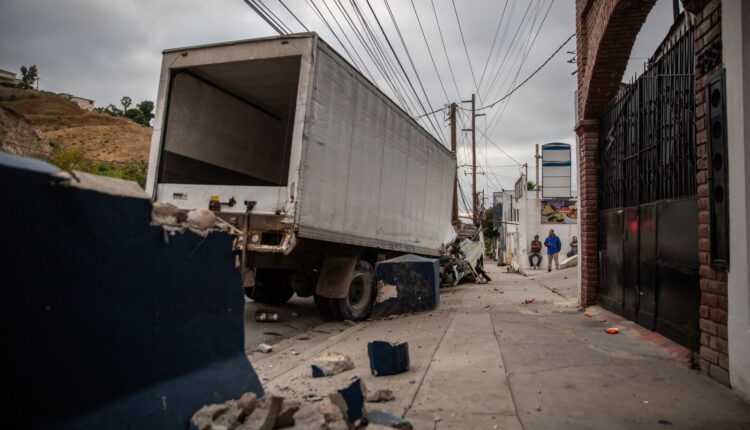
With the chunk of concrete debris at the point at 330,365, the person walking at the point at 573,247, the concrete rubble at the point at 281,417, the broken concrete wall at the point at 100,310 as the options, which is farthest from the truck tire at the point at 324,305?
the person walking at the point at 573,247

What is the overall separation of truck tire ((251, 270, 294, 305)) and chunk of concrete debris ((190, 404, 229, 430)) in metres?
6.72

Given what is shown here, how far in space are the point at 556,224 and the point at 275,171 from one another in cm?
2279

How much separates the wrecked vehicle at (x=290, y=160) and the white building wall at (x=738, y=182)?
465 cm

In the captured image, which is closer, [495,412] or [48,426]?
[48,426]

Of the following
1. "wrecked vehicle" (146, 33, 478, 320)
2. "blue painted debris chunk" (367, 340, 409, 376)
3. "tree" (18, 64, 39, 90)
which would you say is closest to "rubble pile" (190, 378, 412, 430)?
"blue painted debris chunk" (367, 340, 409, 376)

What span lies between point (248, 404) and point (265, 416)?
159 mm

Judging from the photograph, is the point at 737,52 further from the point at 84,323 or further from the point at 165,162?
the point at 165,162

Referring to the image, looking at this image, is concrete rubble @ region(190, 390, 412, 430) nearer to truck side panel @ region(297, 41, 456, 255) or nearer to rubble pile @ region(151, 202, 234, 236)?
rubble pile @ region(151, 202, 234, 236)

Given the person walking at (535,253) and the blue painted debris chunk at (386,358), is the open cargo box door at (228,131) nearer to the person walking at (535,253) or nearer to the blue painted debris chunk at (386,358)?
the blue painted debris chunk at (386,358)

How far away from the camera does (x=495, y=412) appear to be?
3229 millimetres

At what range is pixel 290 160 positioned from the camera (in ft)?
21.4

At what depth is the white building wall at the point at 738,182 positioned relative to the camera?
333cm

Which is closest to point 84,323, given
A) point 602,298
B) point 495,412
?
point 495,412

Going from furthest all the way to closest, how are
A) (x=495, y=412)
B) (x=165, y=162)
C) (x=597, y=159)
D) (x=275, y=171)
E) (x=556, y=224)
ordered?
(x=556, y=224), (x=275, y=171), (x=597, y=159), (x=165, y=162), (x=495, y=412)
